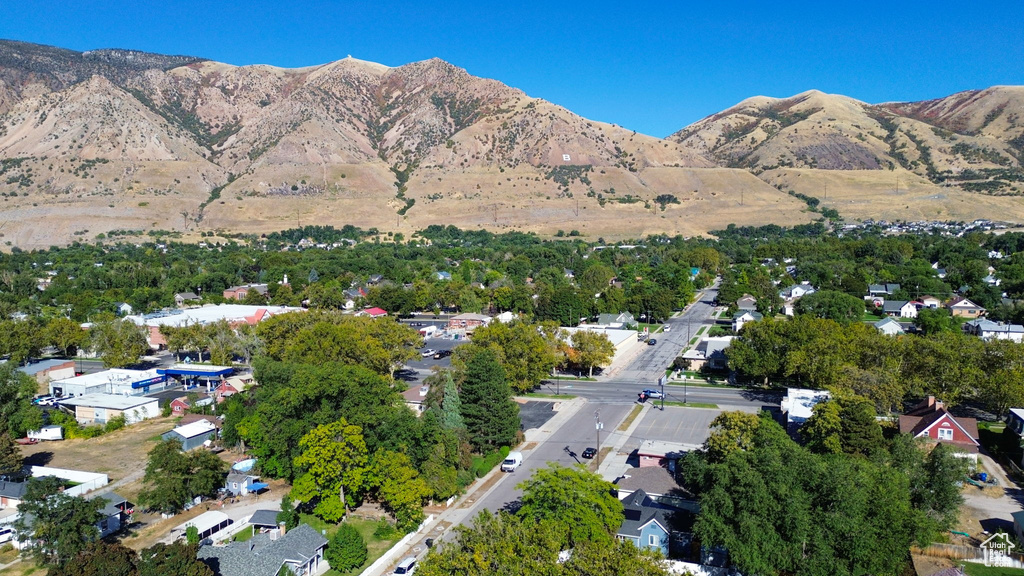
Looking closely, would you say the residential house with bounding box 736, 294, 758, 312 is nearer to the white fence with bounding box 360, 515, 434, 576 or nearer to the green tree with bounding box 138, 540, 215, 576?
the white fence with bounding box 360, 515, 434, 576

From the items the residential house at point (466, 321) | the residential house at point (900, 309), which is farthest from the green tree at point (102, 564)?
the residential house at point (900, 309)

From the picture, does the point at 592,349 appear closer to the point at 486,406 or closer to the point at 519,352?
the point at 519,352

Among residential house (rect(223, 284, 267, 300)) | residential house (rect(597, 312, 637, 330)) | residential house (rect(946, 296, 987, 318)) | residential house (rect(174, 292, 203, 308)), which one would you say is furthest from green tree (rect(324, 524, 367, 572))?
residential house (rect(946, 296, 987, 318))

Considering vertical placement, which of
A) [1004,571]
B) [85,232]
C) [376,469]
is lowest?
[1004,571]

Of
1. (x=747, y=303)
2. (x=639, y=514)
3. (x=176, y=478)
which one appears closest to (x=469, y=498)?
(x=639, y=514)

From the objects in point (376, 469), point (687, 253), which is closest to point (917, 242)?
point (687, 253)

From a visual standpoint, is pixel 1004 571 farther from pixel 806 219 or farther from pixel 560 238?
pixel 806 219
